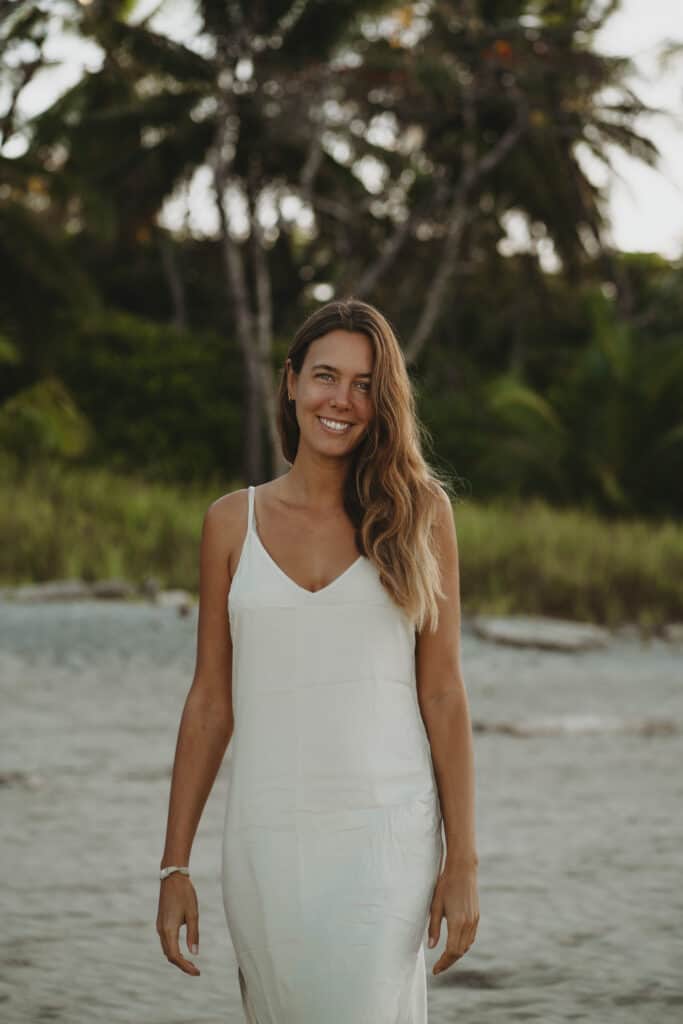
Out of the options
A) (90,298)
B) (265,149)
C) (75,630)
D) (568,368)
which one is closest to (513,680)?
(75,630)

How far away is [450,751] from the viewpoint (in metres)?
2.50

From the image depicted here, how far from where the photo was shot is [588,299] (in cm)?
2300

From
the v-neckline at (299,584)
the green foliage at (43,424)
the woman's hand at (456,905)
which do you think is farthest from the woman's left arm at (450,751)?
the green foliage at (43,424)

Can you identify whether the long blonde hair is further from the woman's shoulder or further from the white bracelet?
the white bracelet

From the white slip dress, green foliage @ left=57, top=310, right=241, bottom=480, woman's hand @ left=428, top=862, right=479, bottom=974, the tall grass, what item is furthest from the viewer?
green foliage @ left=57, top=310, right=241, bottom=480

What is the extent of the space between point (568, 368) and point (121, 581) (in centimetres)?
1492

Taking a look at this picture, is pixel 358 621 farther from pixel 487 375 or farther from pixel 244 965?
pixel 487 375

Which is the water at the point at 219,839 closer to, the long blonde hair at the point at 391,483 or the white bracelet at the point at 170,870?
the white bracelet at the point at 170,870

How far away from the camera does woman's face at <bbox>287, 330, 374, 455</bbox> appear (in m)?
2.55

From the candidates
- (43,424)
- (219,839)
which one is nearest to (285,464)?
(219,839)

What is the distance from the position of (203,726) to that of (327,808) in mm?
282

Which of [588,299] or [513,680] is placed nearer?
[513,680]

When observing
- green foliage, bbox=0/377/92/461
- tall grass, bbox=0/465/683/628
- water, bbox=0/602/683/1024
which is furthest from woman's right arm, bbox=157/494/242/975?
green foliage, bbox=0/377/92/461

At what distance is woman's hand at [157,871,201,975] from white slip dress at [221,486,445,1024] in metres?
0.15
